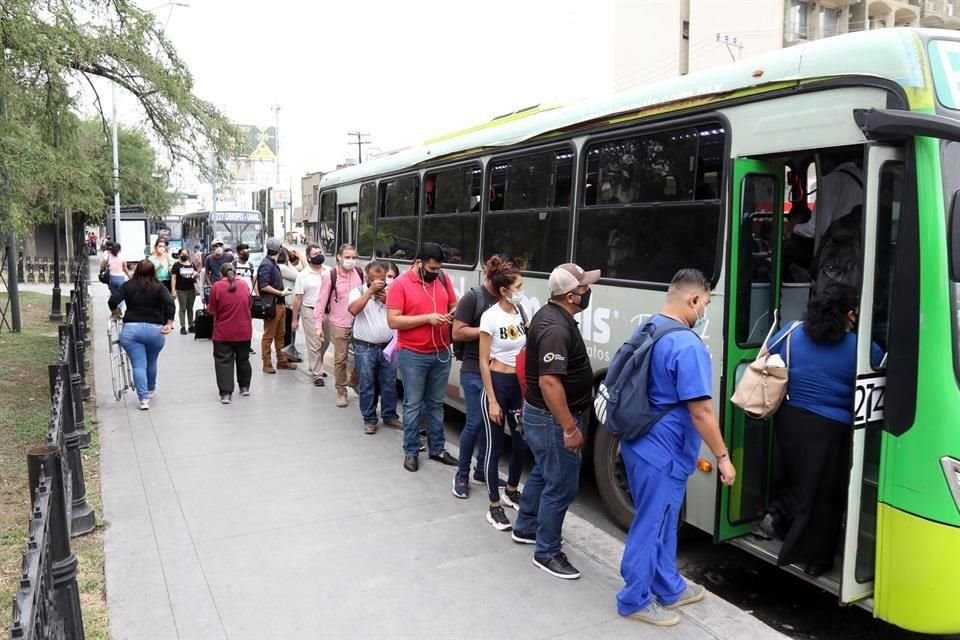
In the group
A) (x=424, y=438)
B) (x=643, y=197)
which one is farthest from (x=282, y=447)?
(x=643, y=197)

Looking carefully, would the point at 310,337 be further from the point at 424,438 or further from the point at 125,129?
the point at 125,129

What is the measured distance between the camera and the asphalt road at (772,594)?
420 centimetres

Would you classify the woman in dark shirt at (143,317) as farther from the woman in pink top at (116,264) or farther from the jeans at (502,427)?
the woman in pink top at (116,264)

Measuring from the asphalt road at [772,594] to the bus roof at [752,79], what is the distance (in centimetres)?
279

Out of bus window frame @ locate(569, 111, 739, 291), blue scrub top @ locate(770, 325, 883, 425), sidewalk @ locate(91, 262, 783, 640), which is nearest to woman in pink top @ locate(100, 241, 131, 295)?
sidewalk @ locate(91, 262, 783, 640)

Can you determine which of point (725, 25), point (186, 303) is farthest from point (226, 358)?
point (725, 25)

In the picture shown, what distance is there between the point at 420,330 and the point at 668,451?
3025mm

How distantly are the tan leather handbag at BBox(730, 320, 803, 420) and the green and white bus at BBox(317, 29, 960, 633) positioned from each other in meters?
0.27

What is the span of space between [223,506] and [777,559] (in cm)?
384

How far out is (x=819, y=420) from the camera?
3.92 metres

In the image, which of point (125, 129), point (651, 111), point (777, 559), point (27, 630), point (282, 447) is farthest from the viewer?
point (125, 129)

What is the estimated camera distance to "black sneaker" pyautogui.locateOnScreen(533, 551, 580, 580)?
4543mm

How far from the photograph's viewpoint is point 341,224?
12.1 metres

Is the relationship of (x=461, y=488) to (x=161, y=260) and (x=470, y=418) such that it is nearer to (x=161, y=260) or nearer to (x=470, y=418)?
(x=470, y=418)
